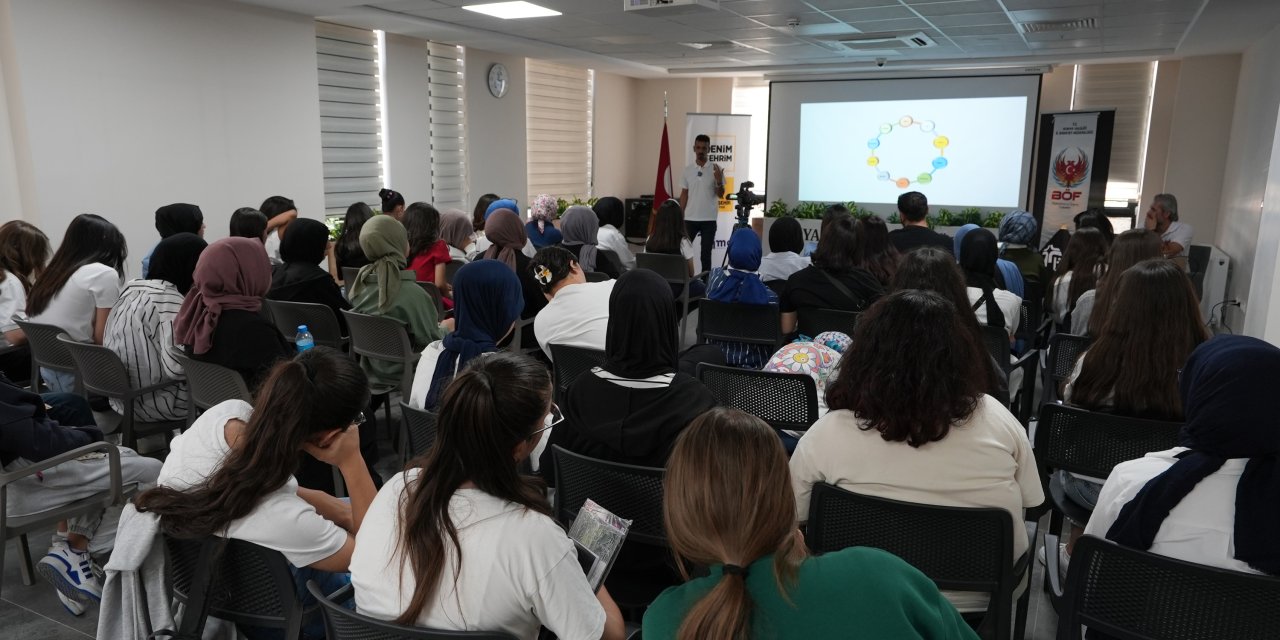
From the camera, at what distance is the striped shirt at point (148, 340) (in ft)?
11.4

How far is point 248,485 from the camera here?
1.70 m

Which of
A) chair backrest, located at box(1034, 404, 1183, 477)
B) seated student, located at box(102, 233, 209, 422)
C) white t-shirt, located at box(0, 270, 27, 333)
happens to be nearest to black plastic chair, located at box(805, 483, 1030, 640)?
chair backrest, located at box(1034, 404, 1183, 477)

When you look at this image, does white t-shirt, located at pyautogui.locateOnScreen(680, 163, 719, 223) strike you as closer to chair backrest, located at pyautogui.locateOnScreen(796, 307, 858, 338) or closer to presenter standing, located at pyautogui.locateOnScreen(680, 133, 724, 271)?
presenter standing, located at pyautogui.locateOnScreen(680, 133, 724, 271)

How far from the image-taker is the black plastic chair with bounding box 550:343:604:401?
3320 millimetres

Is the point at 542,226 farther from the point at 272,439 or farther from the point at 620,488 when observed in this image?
the point at 272,439

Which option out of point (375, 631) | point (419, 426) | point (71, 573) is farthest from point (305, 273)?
point (375, 631)

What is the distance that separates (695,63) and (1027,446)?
9472 millimetres

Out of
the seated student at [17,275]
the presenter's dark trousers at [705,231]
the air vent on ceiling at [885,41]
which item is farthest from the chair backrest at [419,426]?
the presenter's dark trousers at [705,231]

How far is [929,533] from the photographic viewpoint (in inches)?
71.5

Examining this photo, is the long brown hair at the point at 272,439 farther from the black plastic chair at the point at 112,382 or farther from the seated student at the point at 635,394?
the black plastic chair at the point at 112,382

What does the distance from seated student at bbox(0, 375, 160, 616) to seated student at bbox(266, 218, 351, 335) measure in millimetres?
1555

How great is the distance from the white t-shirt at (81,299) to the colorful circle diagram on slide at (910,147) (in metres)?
9.23

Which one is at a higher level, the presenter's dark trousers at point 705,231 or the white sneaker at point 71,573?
the presenter's dark trousers at point 705,231

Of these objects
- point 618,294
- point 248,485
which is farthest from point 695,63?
point 248,485
